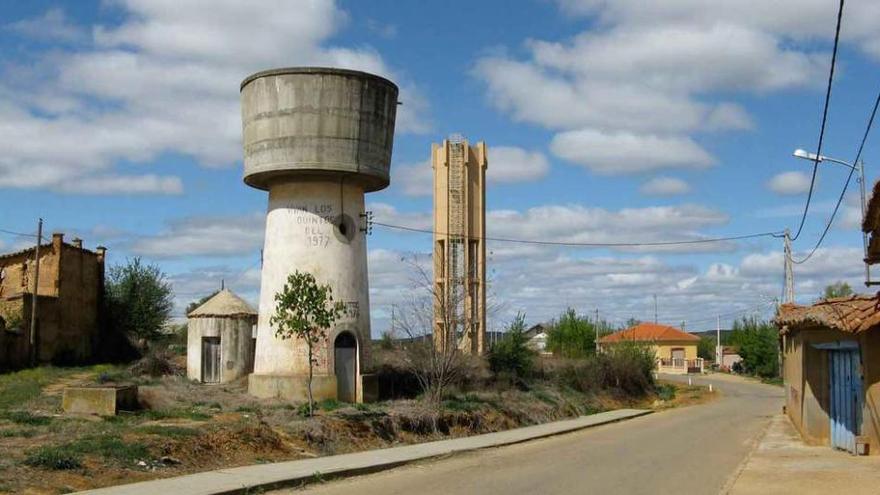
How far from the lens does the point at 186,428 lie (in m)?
19.0

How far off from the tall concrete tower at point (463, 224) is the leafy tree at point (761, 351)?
1269 inches

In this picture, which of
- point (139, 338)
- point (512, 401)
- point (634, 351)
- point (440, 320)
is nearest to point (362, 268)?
point (440, 320)

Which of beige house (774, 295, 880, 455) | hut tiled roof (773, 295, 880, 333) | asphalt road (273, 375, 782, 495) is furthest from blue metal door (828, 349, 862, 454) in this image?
asphalt road (273, 375, 782, 495)

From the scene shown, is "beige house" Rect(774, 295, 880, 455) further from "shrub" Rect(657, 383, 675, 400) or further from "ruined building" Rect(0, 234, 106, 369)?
"shrub" Rect(657, 383, 675, 400)

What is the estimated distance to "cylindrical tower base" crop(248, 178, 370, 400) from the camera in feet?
94.9

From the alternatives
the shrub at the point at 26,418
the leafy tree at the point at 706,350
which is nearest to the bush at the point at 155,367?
the shrub at the point at 26,418

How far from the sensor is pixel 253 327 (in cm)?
3722

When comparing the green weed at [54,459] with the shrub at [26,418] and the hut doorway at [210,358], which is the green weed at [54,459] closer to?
the shrub at [26,418]

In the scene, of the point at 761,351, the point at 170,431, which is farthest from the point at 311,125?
the point at 761,351

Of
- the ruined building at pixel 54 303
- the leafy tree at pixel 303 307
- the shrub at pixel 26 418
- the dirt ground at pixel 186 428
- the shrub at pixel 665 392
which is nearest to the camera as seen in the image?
the dirt ground at pixel 186 428

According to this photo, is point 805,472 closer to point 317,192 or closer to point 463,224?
point 317,192

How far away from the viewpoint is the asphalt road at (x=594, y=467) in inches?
601

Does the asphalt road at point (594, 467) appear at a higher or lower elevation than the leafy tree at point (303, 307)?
lower

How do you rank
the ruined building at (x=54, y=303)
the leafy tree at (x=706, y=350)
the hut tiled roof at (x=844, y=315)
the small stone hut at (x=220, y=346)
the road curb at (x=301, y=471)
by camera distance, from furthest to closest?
1. the leafy tree at (x=706, y=350)
2. the small stone hut at (x=220, y=346)
3. the ruined building at (x=54, y=303)
4. the hut tiled roof at (x=844, y=315)
5. the road curb at (x=301, y=471)
